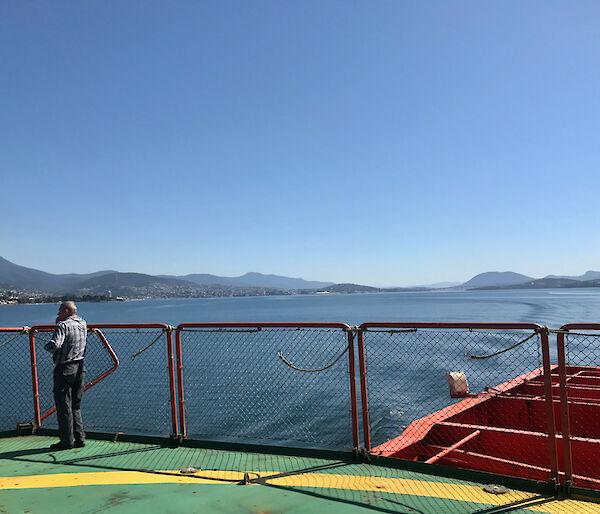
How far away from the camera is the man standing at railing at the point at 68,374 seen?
5434mm

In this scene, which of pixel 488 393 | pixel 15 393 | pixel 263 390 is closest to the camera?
pixel 488 393

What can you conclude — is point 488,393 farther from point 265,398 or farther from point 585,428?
point 265,398

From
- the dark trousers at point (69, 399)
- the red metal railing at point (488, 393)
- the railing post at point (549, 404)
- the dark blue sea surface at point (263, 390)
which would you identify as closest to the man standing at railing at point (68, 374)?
the dark trousers at point (69, 399)

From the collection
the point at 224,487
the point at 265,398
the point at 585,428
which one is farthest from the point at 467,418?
the point at 265,398

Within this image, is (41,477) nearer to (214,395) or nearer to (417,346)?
(214,395)

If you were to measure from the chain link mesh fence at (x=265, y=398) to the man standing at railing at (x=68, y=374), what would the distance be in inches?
171

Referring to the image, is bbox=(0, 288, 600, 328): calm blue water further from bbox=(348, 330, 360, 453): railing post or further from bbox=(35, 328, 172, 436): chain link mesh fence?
bbox=(348, 330, 360, 453): railing post

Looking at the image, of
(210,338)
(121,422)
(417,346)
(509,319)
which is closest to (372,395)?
(121,422)

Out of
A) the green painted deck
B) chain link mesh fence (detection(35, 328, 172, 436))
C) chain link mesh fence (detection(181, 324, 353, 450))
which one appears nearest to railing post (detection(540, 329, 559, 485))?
the green painted deck

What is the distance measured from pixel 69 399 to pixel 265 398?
16.0 metres

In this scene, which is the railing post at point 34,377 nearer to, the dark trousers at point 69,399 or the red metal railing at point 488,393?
the red metal railing at point 488,393

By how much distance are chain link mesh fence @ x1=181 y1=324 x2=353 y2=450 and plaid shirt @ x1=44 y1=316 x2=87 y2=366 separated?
4.40m

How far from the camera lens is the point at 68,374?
18.0 feet

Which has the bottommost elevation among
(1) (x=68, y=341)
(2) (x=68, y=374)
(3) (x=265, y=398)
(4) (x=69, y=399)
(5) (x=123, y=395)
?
Result: (3) (x=265, y=398)
